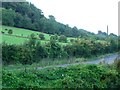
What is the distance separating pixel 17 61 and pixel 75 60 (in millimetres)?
3138

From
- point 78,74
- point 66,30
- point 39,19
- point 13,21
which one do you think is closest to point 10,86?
point 78,74

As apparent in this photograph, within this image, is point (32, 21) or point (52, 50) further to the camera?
point (32, 21)

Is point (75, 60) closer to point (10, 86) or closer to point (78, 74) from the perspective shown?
point (78, 74)

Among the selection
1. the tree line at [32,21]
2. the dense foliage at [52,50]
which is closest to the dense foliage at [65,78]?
the dense foliage at [52,50]

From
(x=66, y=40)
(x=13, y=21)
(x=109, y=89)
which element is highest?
(x=13, y=21)

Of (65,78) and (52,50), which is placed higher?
(52,50)

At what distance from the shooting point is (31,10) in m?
16.3

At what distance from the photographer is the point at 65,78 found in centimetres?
797

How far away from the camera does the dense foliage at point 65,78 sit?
7.38 m

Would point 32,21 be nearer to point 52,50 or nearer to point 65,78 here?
point 52,50

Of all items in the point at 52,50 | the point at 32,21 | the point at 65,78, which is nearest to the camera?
the point at 65,78

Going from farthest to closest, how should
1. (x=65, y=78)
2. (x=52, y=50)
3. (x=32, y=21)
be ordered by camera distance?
(x=32, y=21) < (x=52, y=50) < (x=65, y=78)

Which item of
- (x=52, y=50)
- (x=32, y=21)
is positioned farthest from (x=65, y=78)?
(x=32, y=21)

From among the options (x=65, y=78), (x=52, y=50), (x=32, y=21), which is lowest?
(x=65, y=78)
